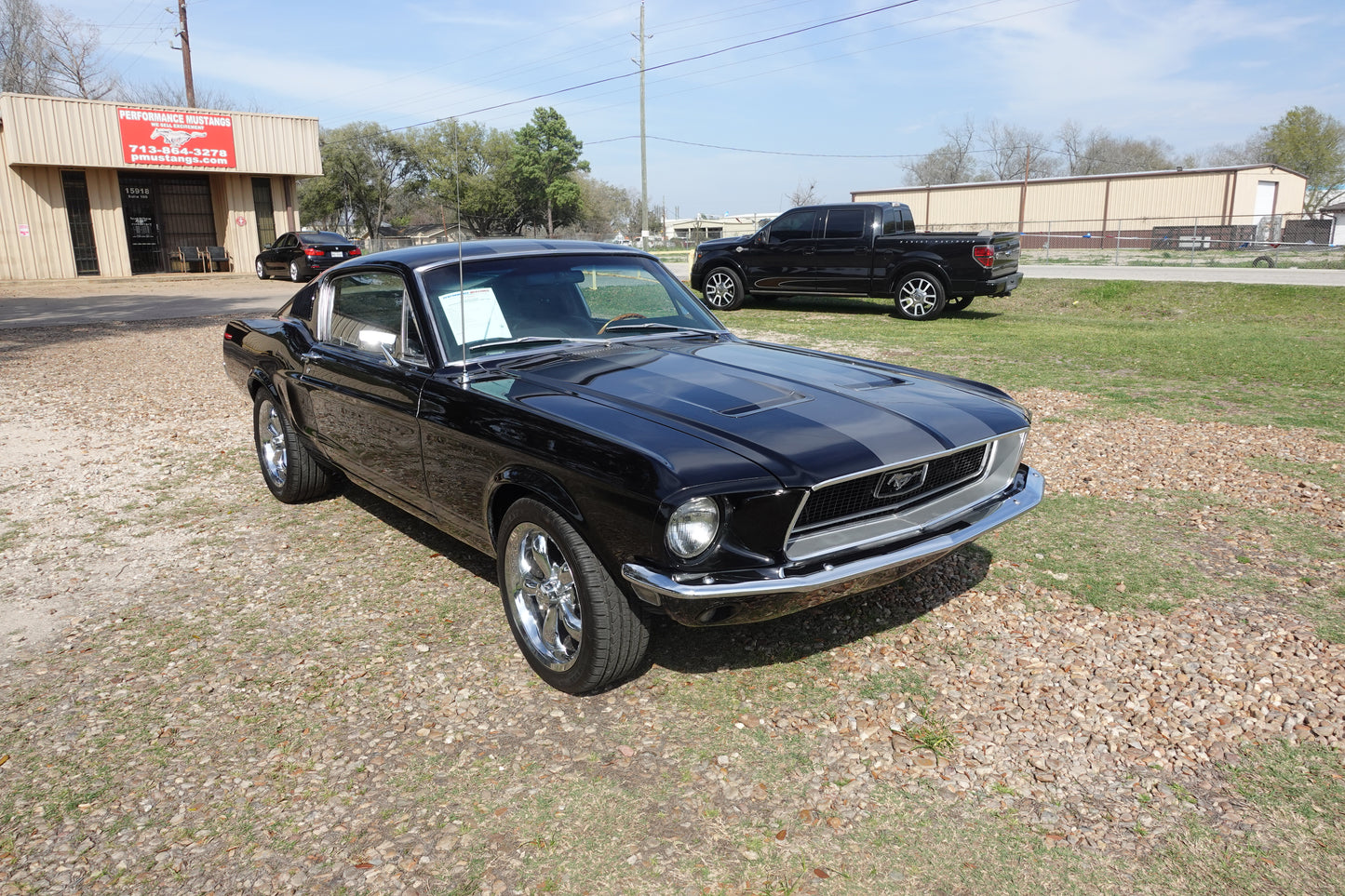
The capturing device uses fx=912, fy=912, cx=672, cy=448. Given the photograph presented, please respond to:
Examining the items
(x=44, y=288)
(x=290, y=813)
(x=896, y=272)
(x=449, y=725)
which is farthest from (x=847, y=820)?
(x=44, y=288)

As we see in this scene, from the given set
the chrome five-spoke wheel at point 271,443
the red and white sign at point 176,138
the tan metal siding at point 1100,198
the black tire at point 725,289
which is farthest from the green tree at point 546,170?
the chrome five-spoke wheel at point 271,443

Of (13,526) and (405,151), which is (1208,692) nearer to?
(13,526)

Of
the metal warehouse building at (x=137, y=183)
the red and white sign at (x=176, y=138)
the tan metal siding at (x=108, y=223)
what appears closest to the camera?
the metal warehouse building at (x=137, y=183)

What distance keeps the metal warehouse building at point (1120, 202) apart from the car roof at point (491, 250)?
37447 mm

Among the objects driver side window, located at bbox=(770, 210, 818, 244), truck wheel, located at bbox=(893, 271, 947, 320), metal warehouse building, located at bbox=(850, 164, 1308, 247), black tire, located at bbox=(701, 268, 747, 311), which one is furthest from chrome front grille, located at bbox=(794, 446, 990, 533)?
metal warehouse building, located at bbox=(850, 164, 1308, 247)

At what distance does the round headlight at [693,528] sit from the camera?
2787 millimetres

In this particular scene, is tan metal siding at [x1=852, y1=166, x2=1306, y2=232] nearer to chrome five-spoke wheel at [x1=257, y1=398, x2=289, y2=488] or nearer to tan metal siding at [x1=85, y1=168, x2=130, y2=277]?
tan metal siding at [x1=85, y1=168, x2=130, y2=277]

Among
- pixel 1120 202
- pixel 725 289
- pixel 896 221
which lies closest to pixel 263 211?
pixel 725 289

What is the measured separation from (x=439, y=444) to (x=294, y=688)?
A: 1.09m

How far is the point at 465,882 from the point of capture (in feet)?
8.02

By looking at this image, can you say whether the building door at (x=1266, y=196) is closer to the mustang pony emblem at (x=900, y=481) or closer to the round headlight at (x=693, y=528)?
the mustang pony emblem at (x=900, y=481)

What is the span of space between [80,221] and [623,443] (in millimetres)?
31564

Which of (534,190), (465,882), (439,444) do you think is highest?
(534,190)

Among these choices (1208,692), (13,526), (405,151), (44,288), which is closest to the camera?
(1208,692)
